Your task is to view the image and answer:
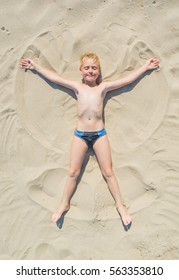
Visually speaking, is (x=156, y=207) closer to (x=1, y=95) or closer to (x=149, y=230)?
(x=149, y=230)

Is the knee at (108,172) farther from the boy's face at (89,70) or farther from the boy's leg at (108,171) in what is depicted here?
the boy's face at (89,70)

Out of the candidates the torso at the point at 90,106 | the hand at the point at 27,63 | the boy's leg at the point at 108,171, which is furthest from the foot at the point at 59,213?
the hand at the point at 27,63

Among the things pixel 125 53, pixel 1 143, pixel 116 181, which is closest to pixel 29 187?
pixel 1 143

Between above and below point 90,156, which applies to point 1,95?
above

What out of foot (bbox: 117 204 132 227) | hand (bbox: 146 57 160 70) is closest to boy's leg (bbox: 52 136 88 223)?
foot (bbox: 117 204 132 227)

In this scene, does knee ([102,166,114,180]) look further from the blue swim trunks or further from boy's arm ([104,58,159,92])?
boy's arm ([104,58,159,92])

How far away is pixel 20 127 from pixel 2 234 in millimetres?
1047

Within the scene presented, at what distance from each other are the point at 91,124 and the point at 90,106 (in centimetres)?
17

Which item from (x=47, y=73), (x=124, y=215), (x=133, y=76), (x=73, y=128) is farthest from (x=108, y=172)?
(x=47, y=73)

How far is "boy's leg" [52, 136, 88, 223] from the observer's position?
316 cm

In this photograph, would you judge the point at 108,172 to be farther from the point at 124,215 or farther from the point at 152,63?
the point at 152,63

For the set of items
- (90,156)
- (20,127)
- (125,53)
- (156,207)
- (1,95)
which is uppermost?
(125,53)

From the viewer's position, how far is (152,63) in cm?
319

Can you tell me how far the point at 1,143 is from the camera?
10.7ft
